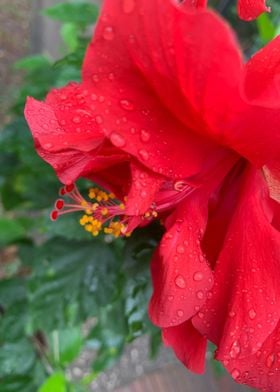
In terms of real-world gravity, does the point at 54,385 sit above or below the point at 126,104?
below

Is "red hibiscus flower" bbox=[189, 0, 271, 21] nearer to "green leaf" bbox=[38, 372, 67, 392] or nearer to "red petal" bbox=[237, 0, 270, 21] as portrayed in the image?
"red petal" bbox=[237, 0, 270, 21]

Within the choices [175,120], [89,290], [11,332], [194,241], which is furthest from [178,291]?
[11,332]

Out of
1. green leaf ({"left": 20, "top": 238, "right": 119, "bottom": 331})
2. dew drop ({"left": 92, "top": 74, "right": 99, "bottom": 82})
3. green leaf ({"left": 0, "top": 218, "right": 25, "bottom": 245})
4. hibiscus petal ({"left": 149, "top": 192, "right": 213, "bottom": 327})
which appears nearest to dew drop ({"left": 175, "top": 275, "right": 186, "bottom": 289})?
hibiscus petal ({"left": 149, "top": 192, "right": 213, "bottom": 327})

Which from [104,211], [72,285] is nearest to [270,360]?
[104,211]

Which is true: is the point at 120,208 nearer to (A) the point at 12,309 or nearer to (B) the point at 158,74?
(B) the point at 158,74

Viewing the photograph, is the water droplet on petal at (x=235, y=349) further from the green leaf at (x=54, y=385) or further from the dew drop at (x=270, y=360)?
the green leaf at (x=54, y=385)

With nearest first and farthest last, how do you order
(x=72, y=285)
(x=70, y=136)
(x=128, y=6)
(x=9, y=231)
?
(x=128, y=6) < (x=70, y=136) < (x=72, y=285) < (x=9, y=231)

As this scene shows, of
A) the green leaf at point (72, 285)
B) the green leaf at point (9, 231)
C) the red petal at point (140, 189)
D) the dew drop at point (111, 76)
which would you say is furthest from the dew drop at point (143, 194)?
the green leaf at point (9, 231)
